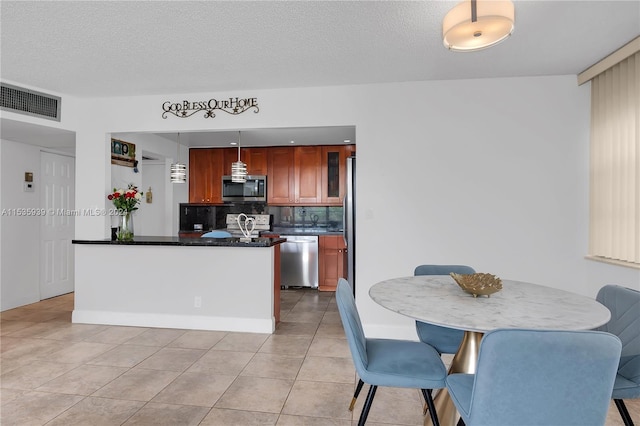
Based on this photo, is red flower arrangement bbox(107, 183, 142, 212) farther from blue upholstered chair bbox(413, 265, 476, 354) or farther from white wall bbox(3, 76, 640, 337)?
blue upholstered chair bbox(413, 265, 476, 354)

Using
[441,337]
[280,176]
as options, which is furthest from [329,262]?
[441,337]

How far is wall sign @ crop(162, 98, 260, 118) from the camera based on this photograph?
354 centimetres

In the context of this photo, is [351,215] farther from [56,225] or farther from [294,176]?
[56,225]

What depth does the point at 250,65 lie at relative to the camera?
291 centimetres

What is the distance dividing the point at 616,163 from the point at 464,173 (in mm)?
1104

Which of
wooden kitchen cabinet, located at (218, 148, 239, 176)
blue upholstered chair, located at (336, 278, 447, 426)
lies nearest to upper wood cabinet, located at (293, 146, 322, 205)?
wooden kitchen cabinet, located at (218, 148, 239, 176)

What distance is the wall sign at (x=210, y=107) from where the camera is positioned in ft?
11.6

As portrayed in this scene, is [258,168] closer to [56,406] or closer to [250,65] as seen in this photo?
[250,65]

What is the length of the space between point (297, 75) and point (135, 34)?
1.29 metres

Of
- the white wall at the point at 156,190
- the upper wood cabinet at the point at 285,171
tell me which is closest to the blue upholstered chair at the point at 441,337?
the upper wood cabinet at the point at 285,171

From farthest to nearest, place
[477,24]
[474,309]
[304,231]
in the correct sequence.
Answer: [304,231]
[477,24]
[474,309]

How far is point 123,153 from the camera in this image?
4.21 metres

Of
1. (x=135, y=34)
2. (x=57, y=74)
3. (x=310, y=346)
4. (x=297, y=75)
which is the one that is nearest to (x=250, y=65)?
(x=297, y=75)

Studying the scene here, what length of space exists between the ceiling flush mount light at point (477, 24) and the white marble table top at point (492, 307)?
1.25 m
